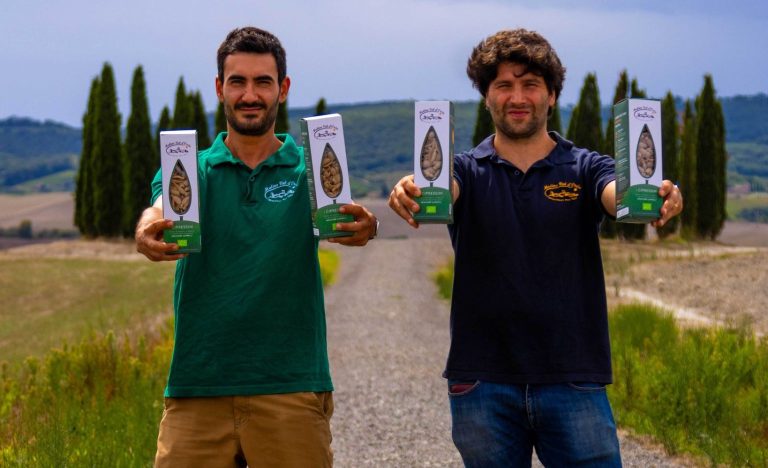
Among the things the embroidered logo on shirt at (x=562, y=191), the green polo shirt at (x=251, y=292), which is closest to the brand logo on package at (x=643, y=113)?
the embroidered logo on shirt at (x=562, y=191)

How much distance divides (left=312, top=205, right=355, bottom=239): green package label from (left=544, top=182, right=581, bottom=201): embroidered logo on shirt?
640mm

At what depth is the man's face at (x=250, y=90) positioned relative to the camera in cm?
320

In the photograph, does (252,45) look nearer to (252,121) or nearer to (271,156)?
(252,121)

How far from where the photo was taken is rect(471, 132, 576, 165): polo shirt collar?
10.8 feet

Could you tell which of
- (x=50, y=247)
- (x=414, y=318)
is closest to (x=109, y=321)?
(x=414, y=318)

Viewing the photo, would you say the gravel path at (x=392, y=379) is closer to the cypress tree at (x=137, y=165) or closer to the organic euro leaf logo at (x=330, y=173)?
the organic euro leaf logo at (x=330, y=173)

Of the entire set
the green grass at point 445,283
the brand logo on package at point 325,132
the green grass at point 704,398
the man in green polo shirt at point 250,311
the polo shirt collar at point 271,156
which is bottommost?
the green grass at point 445,283

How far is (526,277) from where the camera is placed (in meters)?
3.19

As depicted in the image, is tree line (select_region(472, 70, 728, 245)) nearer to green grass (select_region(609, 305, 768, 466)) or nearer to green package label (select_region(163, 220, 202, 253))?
green grass (select_region(609, 305, 768, 466))

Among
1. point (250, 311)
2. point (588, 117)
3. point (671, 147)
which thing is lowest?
point (250, 311)

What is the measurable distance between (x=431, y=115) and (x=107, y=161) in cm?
3942

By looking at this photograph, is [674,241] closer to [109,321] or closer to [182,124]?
[182,124]

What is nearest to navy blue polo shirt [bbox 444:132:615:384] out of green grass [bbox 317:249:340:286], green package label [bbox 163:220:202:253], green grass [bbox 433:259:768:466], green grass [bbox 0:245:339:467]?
green package label [bbox 163:220:202:253]

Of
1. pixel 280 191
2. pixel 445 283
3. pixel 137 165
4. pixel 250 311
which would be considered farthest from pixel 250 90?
pixel 137 165
